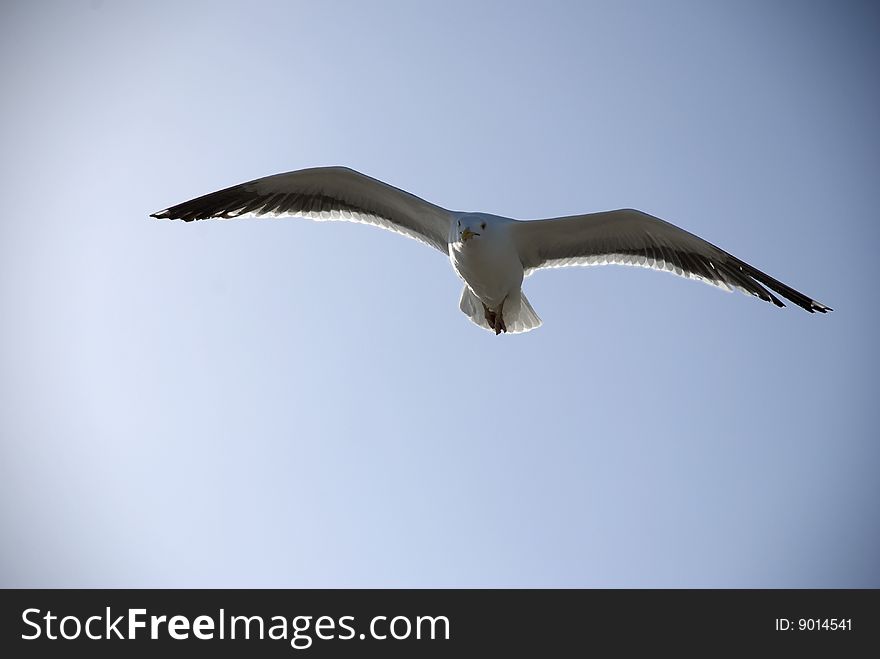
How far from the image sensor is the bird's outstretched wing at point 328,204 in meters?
5.96

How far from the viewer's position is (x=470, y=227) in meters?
5.48

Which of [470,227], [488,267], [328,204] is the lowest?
[488,267]

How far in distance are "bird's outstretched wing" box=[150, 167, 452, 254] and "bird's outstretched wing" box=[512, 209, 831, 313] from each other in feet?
2.33

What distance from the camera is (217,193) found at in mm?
6070

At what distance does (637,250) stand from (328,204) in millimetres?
2281

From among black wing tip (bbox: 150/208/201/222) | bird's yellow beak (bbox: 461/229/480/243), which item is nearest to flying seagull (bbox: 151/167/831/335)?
black wing tip (bbox: 150/208/201/222)

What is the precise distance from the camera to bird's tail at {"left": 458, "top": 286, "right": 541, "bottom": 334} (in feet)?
20.3

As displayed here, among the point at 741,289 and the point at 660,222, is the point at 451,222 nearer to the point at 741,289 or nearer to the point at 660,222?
the point at 660,222

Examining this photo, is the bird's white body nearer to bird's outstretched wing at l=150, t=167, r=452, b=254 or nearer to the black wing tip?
bird's outstretched wing at l=150, t=167, r=452, b=254

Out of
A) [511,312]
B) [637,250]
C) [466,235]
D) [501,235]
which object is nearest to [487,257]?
[501,235]

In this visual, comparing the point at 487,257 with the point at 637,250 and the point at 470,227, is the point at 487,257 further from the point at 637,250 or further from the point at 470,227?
the point at 637,250

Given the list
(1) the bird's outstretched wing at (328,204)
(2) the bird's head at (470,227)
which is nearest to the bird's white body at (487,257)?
(2) the bird's head at (470,227)

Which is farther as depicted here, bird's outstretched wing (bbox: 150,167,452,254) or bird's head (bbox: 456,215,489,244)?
bird's outstretched wing (bbox: 150,167,452,254)
